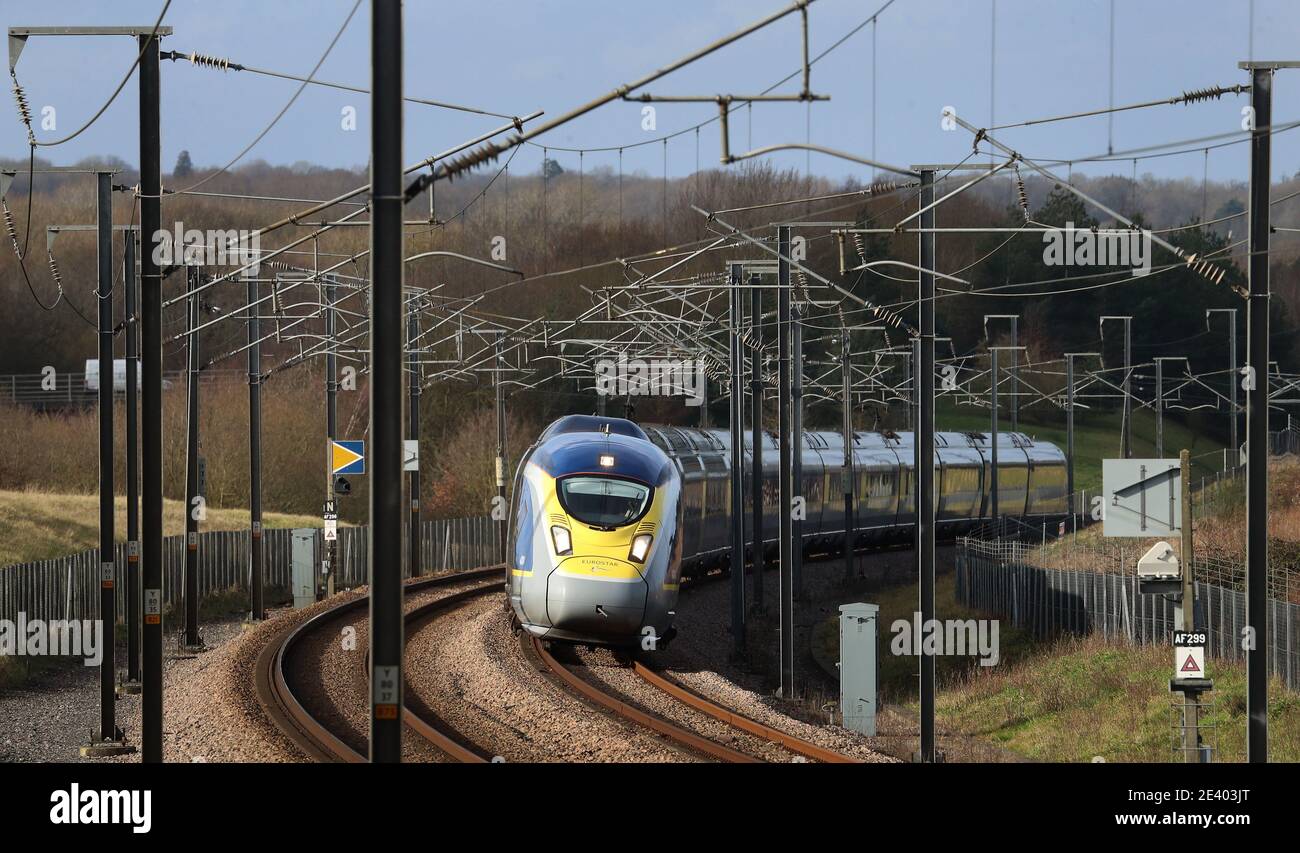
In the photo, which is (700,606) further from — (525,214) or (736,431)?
(525,214)

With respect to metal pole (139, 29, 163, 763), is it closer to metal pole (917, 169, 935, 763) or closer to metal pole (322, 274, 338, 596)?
metal pole (917, 169, 935, 763)

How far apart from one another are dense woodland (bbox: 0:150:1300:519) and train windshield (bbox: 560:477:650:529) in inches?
870

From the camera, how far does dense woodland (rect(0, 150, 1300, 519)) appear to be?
61.0 meters

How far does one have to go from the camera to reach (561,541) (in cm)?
2028

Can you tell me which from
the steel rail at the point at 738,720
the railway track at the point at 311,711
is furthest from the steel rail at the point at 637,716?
the railway track at the point at 311,711

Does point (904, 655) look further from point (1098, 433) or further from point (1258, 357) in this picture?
point (1098, 433)

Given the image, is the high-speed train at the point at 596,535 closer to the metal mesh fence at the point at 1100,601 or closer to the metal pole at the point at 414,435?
the metal mesh fence at the point at 1100,601

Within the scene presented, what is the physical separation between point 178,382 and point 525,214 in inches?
853

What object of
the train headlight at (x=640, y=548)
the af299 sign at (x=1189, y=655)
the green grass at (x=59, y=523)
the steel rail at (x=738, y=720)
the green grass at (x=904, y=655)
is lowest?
the green grass at (x=904, y=655)

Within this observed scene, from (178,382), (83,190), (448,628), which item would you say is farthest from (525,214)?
(448,628)

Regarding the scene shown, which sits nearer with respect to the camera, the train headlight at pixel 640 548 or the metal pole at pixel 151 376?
the metal pole at pixel 151 376

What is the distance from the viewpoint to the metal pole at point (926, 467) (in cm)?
1792

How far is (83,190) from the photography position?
9562cm

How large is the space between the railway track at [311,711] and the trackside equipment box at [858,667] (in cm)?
629
